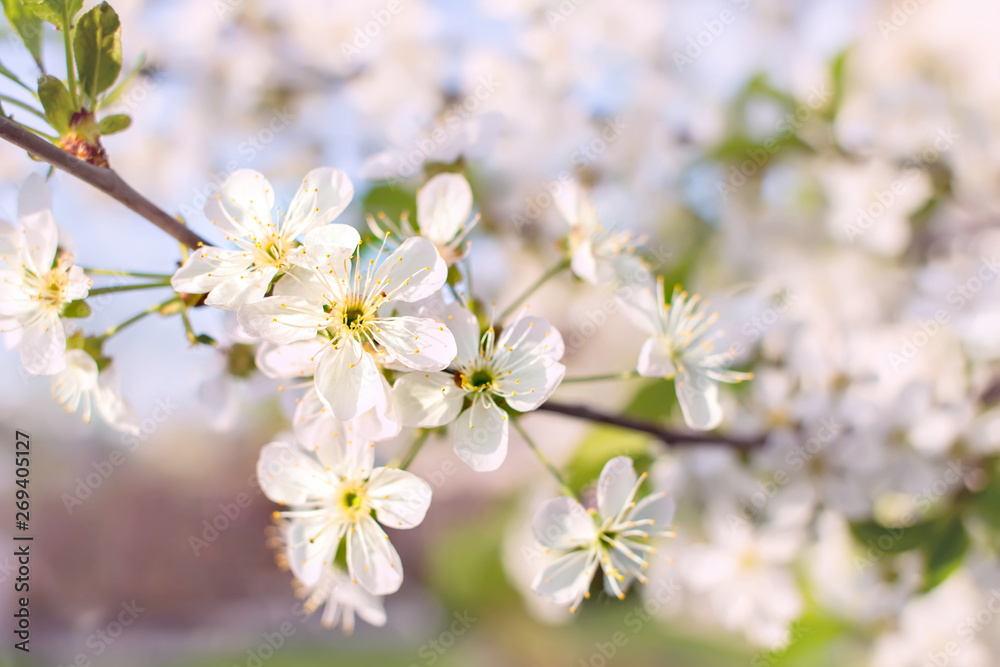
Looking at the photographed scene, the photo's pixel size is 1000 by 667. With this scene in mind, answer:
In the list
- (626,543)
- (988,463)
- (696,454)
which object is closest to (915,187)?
(988,463)

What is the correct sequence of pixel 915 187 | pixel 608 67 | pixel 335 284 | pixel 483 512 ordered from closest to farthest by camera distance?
pixel 335 284, pixel 915 187, pixel 608 67, pixel 483 512

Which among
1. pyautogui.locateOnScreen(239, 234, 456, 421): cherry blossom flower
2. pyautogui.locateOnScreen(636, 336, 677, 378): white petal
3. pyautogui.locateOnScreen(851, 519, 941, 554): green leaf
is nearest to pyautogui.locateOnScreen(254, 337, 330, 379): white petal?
pyautogui.locateOnScreen(239, 234, 456, 421): cherry blossom flower

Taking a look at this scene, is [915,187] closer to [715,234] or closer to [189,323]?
[715,234]

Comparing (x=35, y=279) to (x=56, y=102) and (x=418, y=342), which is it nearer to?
(x=56, y=102)

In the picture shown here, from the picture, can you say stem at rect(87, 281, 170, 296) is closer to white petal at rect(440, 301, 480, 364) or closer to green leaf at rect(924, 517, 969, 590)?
white petal at rect(440, 301, 480, 364)

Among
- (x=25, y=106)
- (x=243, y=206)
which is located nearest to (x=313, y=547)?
(x=243, y=206)
